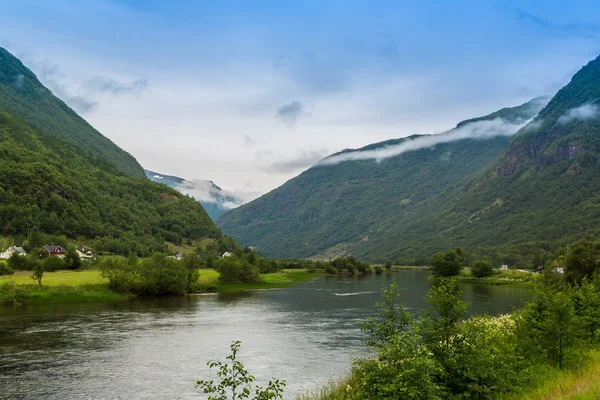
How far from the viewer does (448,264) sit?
165500mm

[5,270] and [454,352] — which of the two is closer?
[454,352]

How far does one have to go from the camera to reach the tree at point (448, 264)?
544ft

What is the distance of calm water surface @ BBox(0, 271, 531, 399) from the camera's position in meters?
34.8

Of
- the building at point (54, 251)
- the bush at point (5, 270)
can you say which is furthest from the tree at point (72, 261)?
the bush at point (5, 270)

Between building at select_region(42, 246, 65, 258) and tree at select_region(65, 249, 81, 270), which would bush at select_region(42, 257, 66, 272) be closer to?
tree at select_region(65, 249, 81, 270)

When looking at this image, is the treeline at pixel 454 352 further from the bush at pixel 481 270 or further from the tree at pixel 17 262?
the bush at pixel 481 270

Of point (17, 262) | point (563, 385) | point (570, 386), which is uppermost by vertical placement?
point (17, 262)

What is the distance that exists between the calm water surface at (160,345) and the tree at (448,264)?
8406 centimetres

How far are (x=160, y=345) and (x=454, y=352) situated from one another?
37982mm

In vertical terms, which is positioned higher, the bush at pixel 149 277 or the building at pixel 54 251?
the building at pixel 54 251

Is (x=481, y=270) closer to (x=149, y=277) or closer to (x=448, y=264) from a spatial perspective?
(x=448, y=264)

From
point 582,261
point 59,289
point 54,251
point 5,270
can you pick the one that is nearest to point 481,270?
point 582,261

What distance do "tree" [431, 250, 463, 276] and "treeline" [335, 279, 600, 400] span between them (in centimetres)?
14469

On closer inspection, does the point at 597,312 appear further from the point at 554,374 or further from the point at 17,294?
the point at 17,294
